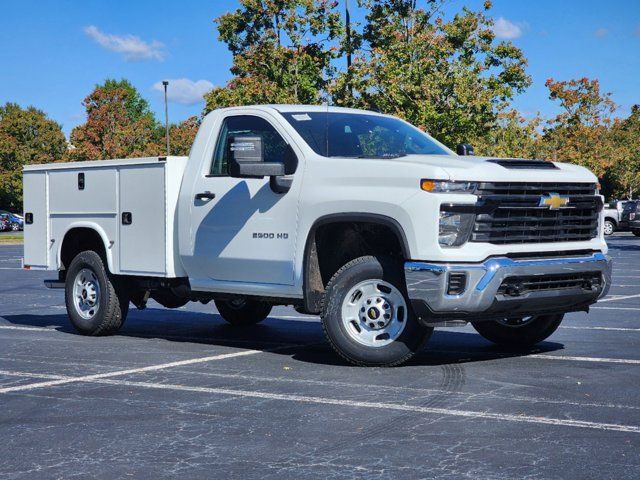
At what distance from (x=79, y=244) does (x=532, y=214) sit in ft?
17.5

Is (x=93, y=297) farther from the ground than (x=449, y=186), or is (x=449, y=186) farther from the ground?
(x=449, y=186)

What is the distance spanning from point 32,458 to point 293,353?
4062mm

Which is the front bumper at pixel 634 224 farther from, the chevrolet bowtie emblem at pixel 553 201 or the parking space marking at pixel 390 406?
the parking space marking at pixel 390 406

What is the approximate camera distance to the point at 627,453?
5.17 metres

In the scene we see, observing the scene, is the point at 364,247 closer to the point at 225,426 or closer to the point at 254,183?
the point at 254,183

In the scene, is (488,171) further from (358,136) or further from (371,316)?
(358,136)

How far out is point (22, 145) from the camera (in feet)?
250

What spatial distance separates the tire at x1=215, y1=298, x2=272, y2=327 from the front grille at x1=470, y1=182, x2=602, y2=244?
425 centimetres

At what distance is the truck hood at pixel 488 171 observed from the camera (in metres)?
7.47

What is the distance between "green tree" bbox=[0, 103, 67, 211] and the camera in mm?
74562

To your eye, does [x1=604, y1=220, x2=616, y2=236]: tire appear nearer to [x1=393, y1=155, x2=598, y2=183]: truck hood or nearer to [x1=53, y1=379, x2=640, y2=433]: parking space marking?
[x1=393, y1=155, x2=598, y2=183]: truck hood

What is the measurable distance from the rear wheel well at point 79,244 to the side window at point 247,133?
200 cm

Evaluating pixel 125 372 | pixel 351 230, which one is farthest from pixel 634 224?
pixel 125 372

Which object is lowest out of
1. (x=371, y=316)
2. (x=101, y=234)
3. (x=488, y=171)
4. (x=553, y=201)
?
(x=371, y=316)
